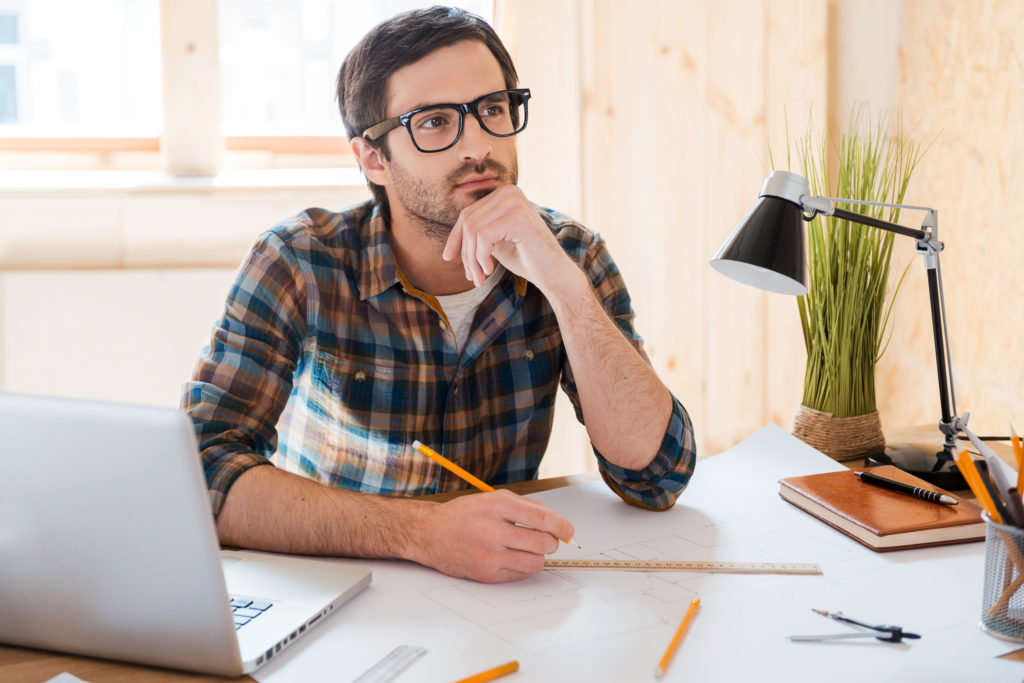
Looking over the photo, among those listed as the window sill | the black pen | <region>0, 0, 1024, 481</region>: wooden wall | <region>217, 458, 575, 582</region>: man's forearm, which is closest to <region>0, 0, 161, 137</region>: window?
the window sill

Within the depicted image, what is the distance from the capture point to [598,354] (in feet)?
4.46

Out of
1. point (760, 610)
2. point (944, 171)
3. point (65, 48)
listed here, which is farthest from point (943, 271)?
point (65, 48)

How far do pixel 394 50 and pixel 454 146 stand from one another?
0.19 meters

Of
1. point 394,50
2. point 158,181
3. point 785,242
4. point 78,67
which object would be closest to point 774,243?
point 785,242

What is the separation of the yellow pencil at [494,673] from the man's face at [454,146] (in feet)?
2.74

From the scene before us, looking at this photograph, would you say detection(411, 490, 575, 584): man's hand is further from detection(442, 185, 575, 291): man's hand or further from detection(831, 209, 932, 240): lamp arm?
detection(831, 209, 932, 240): lamp arm

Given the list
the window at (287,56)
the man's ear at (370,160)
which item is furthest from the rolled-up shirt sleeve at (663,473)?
the window at (287,56)

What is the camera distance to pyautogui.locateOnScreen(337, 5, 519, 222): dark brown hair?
1.48 meters

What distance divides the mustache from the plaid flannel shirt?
0.14 meters

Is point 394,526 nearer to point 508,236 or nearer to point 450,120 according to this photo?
point 508,236

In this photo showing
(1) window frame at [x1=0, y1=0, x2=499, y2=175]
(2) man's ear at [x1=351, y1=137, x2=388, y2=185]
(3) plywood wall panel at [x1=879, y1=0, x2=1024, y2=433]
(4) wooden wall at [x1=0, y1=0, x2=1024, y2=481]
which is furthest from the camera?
(1) window frame at [x1=0, y1=0, x2=499, y2=175]

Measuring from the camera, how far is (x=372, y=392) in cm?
145

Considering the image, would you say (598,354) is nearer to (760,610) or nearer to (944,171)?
(760,610)

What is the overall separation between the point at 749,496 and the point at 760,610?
352 mm
